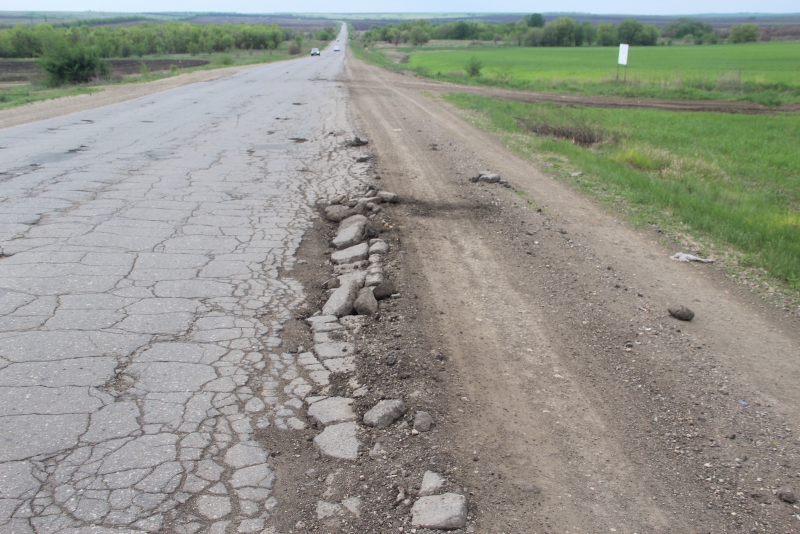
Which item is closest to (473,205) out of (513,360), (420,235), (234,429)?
(420,235)

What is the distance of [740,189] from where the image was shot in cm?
1061

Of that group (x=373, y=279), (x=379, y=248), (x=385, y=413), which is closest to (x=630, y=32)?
(x=379, y=248)

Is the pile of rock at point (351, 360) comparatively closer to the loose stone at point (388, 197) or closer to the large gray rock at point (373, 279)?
the large gray rock at point (373, 279)

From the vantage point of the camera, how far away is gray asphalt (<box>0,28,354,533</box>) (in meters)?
2.75

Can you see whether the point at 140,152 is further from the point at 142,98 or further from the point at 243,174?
the point at 142,98

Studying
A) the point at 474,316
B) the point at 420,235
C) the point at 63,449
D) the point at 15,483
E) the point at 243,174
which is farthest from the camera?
the point at 243,174

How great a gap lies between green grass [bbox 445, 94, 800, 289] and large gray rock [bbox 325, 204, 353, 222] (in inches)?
154

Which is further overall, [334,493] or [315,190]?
[315,190]

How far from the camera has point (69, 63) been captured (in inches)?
1264

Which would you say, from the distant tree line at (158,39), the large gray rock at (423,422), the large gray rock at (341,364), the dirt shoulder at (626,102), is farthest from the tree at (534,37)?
the large gray rock at (423,422)

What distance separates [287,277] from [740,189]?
9222 millimetres

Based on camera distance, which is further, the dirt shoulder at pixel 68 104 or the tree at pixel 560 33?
the tree at pixel 560 33

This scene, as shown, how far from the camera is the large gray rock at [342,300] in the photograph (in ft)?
15.8

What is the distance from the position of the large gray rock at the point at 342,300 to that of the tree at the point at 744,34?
13304 cm
